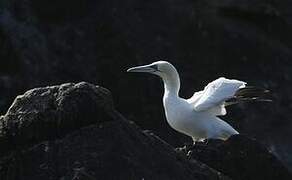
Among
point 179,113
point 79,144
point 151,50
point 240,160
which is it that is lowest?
point 151,50

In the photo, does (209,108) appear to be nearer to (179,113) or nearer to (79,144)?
(179,113)

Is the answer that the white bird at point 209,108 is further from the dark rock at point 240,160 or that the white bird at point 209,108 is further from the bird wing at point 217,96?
the dark rock at point 240,160

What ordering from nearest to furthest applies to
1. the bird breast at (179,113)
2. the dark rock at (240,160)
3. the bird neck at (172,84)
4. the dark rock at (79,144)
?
1. the dark rock at (79,144)
2. the dark rock at (240,160)
3. the bird breast at (179,113)
4. the bird neck at (172,84)

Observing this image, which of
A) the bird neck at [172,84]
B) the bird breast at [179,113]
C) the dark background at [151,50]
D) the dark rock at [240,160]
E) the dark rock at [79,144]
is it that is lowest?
the dark background at [151,50]

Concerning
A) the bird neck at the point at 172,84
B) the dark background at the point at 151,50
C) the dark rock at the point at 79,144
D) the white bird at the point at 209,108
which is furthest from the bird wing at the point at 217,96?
the dark background at the point at 151,50

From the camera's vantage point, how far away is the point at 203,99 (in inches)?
535

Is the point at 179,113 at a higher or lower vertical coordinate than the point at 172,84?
lower

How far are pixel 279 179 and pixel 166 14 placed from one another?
8.18 m

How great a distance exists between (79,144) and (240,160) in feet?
5.59

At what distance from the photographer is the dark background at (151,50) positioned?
701 inches

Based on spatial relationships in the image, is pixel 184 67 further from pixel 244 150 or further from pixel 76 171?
pixel 76 171

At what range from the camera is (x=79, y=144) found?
9852mm

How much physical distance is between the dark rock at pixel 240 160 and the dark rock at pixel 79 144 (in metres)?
0.52

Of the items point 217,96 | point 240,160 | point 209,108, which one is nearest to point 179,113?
point 209,108
